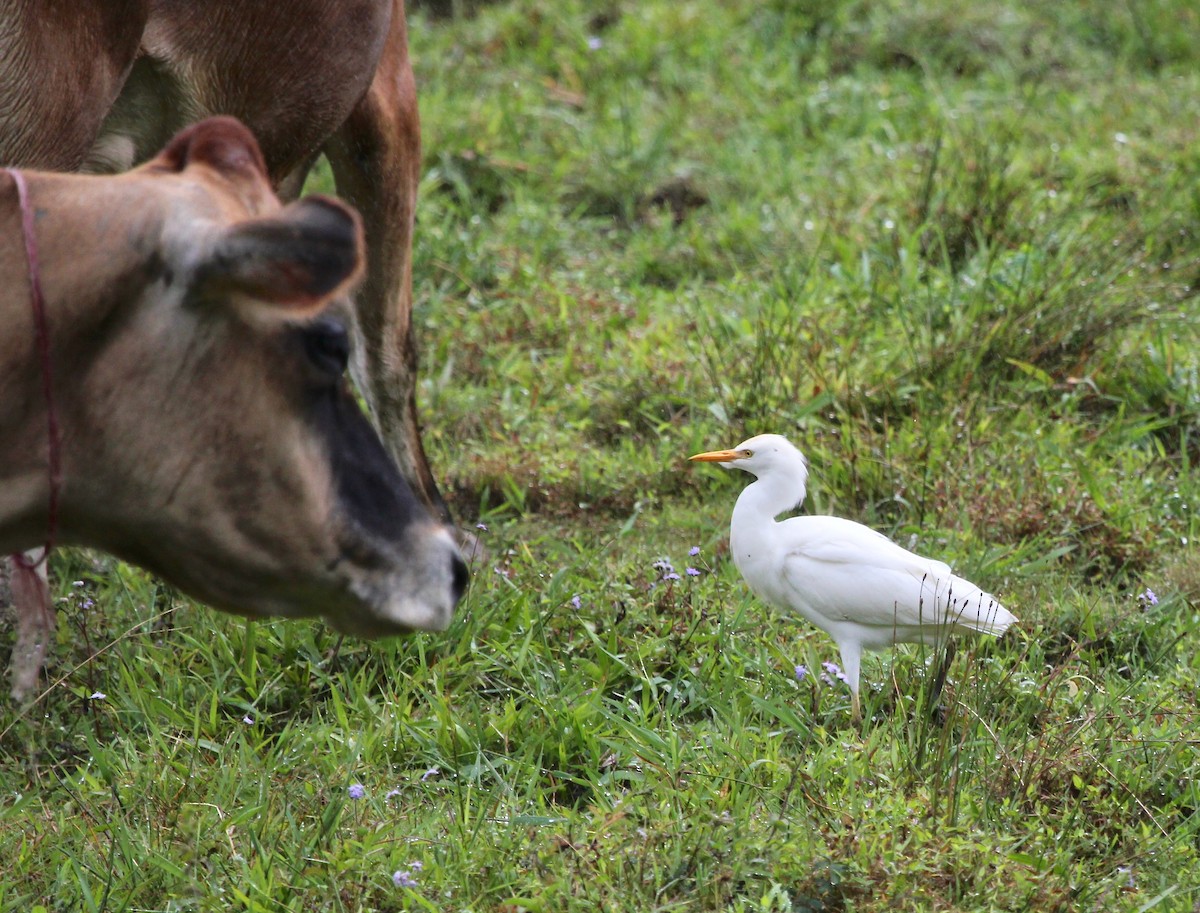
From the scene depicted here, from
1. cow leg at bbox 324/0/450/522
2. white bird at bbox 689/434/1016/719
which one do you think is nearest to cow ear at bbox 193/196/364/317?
white bird at bbox 689/434/1016/719

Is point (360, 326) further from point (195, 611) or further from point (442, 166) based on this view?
point (442, 166)

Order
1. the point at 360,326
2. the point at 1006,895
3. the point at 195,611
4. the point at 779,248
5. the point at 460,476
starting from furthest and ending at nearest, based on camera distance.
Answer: the point at 779,248 → the point at 460,476 → the point at 360,326 → the point at 195,611 → the point at 1006,895

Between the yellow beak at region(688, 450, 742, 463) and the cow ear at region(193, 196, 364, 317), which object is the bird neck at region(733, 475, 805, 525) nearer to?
the yellow beak at region(688, 450, 742, 463)

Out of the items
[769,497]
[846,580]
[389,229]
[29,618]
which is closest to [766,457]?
[769,497]

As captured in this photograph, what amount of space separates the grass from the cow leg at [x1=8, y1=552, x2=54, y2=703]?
10 cm

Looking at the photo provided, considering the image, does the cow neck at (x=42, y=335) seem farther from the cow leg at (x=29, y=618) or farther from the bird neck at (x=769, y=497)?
the bird neck at (x=769, y=497)

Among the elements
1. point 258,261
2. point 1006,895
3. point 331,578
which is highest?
point 258,261

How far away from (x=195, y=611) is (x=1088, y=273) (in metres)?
3.26

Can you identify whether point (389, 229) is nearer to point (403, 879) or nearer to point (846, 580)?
point (846, 580)

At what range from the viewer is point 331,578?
2.61 m

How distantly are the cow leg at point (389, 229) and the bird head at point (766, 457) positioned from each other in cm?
101

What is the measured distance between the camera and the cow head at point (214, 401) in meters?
2.39

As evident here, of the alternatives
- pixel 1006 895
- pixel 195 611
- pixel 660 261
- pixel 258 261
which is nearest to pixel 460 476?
pixel 195 611

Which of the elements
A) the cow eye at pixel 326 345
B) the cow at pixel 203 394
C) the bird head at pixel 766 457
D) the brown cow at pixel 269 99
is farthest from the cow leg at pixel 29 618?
the bird head at pixel 766 457
